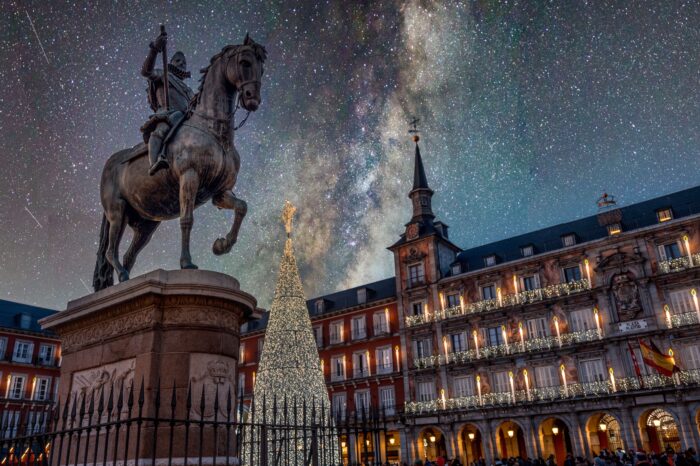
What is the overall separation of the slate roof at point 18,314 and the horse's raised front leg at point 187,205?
4097 cm

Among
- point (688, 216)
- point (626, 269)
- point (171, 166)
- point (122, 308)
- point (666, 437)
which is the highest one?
point (688, 216)

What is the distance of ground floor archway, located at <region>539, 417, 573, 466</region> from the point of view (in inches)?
1325

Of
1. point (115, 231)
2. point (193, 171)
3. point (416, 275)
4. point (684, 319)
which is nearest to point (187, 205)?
point (193, 171)

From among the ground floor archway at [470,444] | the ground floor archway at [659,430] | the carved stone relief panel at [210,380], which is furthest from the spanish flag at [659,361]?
the carved stone relief panel at [210,380]

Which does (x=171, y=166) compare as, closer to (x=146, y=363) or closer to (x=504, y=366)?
(x=146, y=363)

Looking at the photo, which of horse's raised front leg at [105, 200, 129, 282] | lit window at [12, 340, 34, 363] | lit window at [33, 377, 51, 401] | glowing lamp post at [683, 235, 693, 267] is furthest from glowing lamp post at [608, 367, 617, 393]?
lit window at [12, 340, 34, 363]

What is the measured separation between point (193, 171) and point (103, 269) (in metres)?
2.28

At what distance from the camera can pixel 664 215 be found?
3256 cm

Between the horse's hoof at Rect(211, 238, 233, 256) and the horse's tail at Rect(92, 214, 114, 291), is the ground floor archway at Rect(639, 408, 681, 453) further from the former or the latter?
the horse's tail at Rect(92, 214, 114, 291)

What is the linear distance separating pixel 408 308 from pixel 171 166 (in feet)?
116

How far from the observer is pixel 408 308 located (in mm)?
40438

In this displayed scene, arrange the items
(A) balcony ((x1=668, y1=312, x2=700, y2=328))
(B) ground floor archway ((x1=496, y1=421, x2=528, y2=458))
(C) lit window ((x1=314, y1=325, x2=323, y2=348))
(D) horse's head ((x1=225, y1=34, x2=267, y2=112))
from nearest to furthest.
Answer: (D) horse's head ((x1=225, y1=34, x2=267, y2=112)) → (A) balcony ((x1=668, y1=312, x2=700, y2=328)) → (B) ground floor archway ((x1=496, y1=421, x2=528, y2=458)) → (C) lit window ((x1=314, y1=325, x2=323, y2=348))

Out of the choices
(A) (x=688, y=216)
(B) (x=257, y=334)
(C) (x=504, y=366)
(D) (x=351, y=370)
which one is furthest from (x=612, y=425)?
(B) (x=257, y=334)

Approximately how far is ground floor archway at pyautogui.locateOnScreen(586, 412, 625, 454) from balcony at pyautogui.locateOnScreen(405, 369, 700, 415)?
1.74 metres
